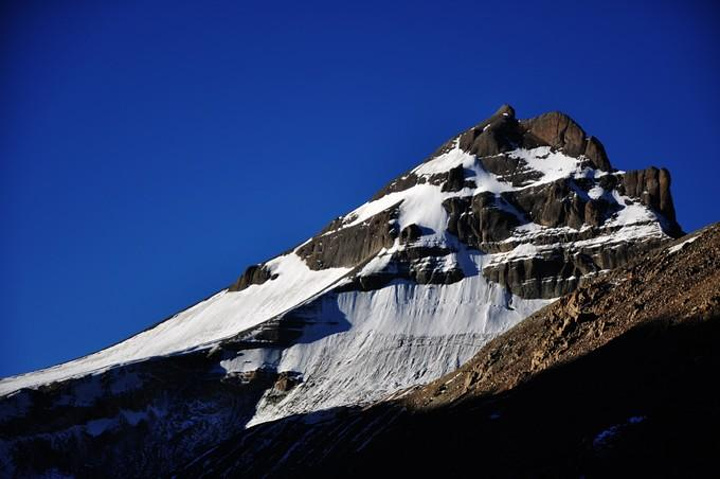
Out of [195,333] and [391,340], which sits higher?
[195,333]

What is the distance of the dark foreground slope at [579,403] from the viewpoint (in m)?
60.1

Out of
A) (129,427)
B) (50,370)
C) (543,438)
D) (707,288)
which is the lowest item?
(543,438)

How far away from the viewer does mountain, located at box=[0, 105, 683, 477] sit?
155500mm

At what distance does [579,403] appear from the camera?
72.8 meters

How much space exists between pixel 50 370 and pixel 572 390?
424 feet

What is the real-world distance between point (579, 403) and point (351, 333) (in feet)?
323

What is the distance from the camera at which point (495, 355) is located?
344 feet

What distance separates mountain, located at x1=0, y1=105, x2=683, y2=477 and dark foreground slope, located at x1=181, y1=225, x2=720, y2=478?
3084 centimetres

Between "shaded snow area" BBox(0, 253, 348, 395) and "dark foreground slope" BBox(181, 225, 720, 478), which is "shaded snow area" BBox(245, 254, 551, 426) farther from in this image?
"dark foreground slope" BBox(181, 225, 720, 478)

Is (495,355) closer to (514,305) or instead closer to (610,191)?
(514,305)

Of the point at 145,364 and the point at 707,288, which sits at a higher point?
the point at 145,364

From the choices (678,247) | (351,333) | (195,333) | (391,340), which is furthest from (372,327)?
(678,247)

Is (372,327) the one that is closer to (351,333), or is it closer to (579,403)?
(351,333)

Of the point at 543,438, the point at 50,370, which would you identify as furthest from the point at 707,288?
the point at 50,370
